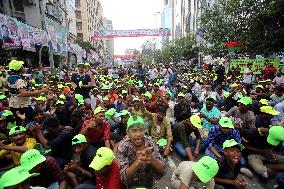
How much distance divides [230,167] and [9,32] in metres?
13.1

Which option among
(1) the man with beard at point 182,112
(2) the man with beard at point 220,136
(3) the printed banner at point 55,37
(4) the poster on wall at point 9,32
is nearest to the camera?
(2) the man with beard at point 220,136

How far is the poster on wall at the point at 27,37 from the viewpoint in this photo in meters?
15.1

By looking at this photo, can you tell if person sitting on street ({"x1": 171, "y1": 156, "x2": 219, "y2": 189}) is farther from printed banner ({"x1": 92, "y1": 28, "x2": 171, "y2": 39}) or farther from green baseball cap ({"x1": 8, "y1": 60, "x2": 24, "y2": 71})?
printed banner ({"x1": 92, "y1": 28, "x2": 171, "y2": 39})

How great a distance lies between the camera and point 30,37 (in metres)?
16.3

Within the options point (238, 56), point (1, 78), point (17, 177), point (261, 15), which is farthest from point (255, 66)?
point (17, 177)

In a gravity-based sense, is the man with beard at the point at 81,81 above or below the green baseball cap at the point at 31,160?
above

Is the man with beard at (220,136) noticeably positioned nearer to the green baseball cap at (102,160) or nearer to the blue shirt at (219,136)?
the blue shirt at (219,136)

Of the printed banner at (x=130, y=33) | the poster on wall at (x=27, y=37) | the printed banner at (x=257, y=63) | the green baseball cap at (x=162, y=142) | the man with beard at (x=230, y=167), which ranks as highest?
the printed banner at (x=130, y=33)

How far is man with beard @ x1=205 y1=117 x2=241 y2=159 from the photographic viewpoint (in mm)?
4965

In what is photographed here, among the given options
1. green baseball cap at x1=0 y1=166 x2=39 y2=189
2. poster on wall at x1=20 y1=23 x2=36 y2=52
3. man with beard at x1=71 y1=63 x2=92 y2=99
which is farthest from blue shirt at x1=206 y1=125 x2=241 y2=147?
poster on wall at x1=20 y1=23 x2=36 y2=52

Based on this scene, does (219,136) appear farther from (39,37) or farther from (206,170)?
(39,37)

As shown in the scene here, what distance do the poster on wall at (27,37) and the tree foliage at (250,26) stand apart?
12160mm

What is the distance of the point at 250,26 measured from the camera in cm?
1402

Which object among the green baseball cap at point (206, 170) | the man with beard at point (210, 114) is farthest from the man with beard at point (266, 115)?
the green baseball cap at point (206, 170)
